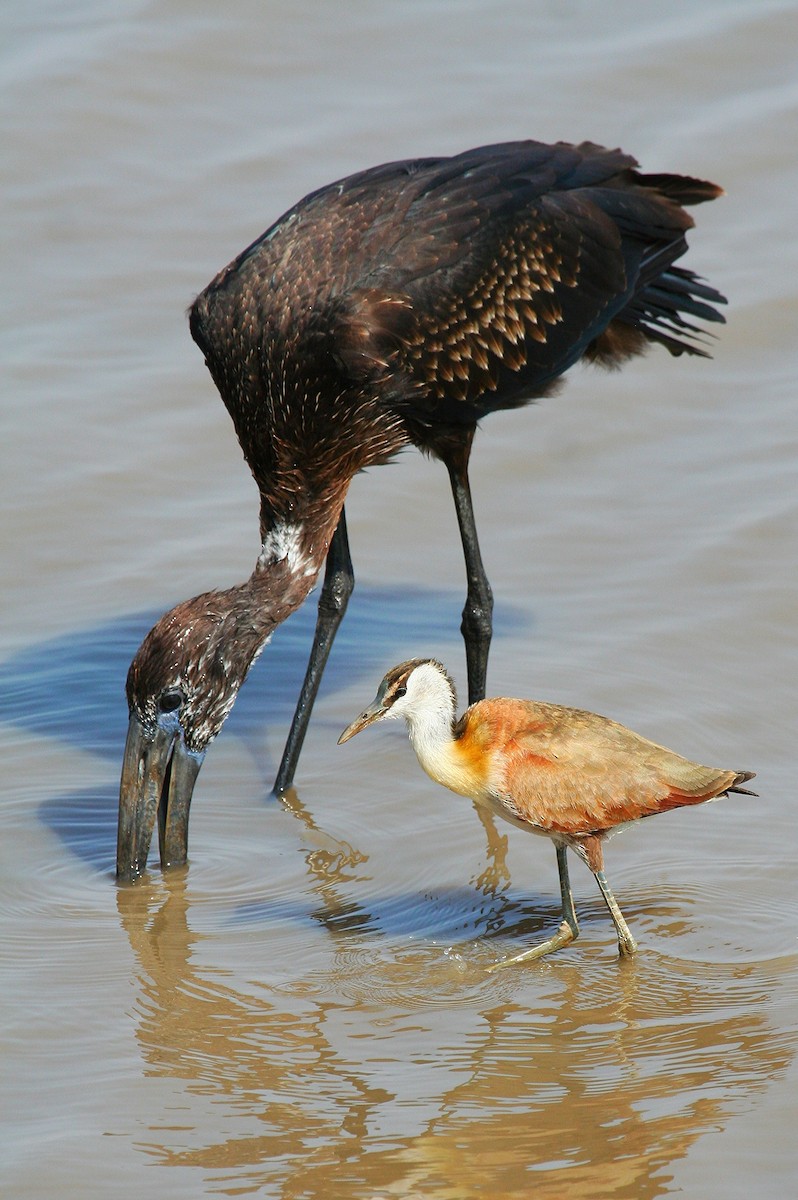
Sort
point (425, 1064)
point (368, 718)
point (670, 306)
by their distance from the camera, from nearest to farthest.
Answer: point (425, 1064)
point (368, 718)
point (670, 306)

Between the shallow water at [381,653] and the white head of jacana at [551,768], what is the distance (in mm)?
440

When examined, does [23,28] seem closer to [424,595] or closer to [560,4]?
[560,4]

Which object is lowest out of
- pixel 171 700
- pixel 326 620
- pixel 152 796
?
pixel 152 796

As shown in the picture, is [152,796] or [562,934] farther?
[152,796]

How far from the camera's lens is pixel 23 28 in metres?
13.4

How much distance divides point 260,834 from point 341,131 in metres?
6.86

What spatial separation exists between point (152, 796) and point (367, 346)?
6.13 ft

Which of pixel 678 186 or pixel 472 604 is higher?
pixel 678 186

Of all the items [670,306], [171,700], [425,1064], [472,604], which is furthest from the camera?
[670,306]

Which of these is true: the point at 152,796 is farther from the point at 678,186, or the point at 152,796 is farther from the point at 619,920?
the point at 678,186

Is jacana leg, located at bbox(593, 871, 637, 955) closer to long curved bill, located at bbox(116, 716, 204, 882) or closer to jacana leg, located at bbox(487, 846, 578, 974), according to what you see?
jacana leg, located at bbox(487, 846, 578, 974)

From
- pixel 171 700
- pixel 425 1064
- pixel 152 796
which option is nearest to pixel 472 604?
pixel 171 700

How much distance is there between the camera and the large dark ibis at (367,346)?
6.62 m

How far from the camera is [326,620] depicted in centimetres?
781
